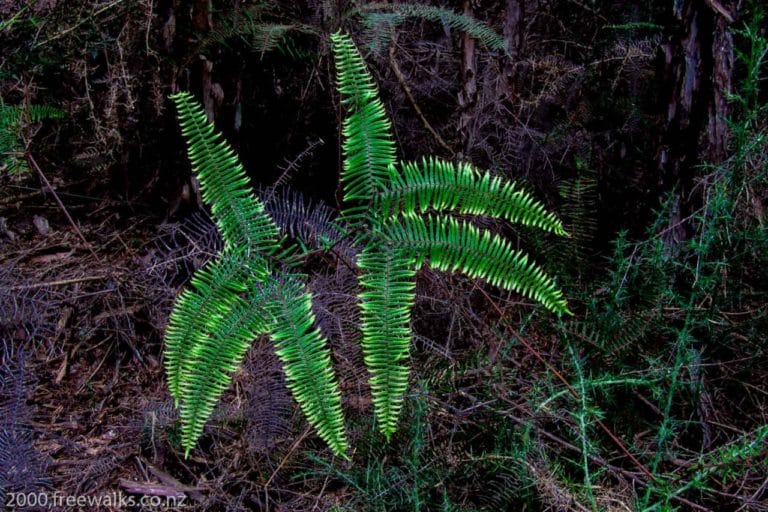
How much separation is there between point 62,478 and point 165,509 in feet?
1.40

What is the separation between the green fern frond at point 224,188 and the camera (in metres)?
1.84

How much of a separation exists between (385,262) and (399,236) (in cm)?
9

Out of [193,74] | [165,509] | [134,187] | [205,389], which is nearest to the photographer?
[205,389]

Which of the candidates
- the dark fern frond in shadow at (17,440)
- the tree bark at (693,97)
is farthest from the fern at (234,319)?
the tree bark at (693,97)

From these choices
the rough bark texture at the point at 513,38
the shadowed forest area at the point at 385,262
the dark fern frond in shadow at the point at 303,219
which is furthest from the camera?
the rough bark texture at the point at 513,38

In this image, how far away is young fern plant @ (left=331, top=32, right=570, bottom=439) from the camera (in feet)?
5.54

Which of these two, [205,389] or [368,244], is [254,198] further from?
[205,389]

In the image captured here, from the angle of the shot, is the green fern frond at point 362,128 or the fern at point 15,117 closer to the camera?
the green fern frond at point 362,128

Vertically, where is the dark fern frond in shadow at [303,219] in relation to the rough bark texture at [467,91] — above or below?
below

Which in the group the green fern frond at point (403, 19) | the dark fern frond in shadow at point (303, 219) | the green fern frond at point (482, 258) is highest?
the green fern frond at point (403, 19)

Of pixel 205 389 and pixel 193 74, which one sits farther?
pixel 193 74

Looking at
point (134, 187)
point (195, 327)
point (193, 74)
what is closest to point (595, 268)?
point (195, 327)

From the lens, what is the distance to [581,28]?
10.9ft

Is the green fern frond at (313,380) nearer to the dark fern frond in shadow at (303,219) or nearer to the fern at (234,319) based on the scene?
the fern at (234,319)
